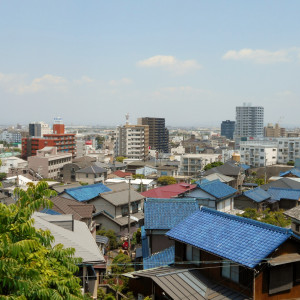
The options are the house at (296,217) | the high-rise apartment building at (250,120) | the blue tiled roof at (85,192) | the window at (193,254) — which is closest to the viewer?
the window at (193,254)

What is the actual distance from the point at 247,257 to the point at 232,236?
1.03 m

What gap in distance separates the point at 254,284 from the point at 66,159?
6127 centimetres

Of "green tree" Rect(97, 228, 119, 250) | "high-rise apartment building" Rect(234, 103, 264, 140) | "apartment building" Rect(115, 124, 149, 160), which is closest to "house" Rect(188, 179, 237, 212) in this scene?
"green tree" Rect(97, 228, 119, 250)

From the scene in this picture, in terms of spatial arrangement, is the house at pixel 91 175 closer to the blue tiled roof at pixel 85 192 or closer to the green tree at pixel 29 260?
the blue tiled roof at pixel 85 192

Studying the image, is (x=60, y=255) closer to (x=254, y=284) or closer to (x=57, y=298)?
(x=57, y=298)

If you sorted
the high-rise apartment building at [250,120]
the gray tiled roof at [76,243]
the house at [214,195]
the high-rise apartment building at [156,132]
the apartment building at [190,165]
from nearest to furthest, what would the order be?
the gray tiled roof at [76,243] < the house at [214,195] < the apartment building at [190,165] < the high-rise apartment building at [156,132] < the high-rise apartment building at [250,120]

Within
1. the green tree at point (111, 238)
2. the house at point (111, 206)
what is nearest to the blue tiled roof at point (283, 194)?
the house at point (111, 206)

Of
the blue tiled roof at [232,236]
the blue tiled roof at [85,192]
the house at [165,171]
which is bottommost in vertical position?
the house at [165,171]

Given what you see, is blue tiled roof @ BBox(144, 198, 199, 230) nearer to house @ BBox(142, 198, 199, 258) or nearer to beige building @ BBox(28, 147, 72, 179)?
house @ BBox(142, 198, 199, 258)

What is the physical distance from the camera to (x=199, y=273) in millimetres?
10359

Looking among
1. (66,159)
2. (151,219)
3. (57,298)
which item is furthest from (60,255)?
(66,159)

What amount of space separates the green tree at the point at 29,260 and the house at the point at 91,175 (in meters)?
42.1

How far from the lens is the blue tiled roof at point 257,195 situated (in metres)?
32.2

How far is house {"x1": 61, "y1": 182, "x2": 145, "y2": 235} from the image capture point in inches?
1006
